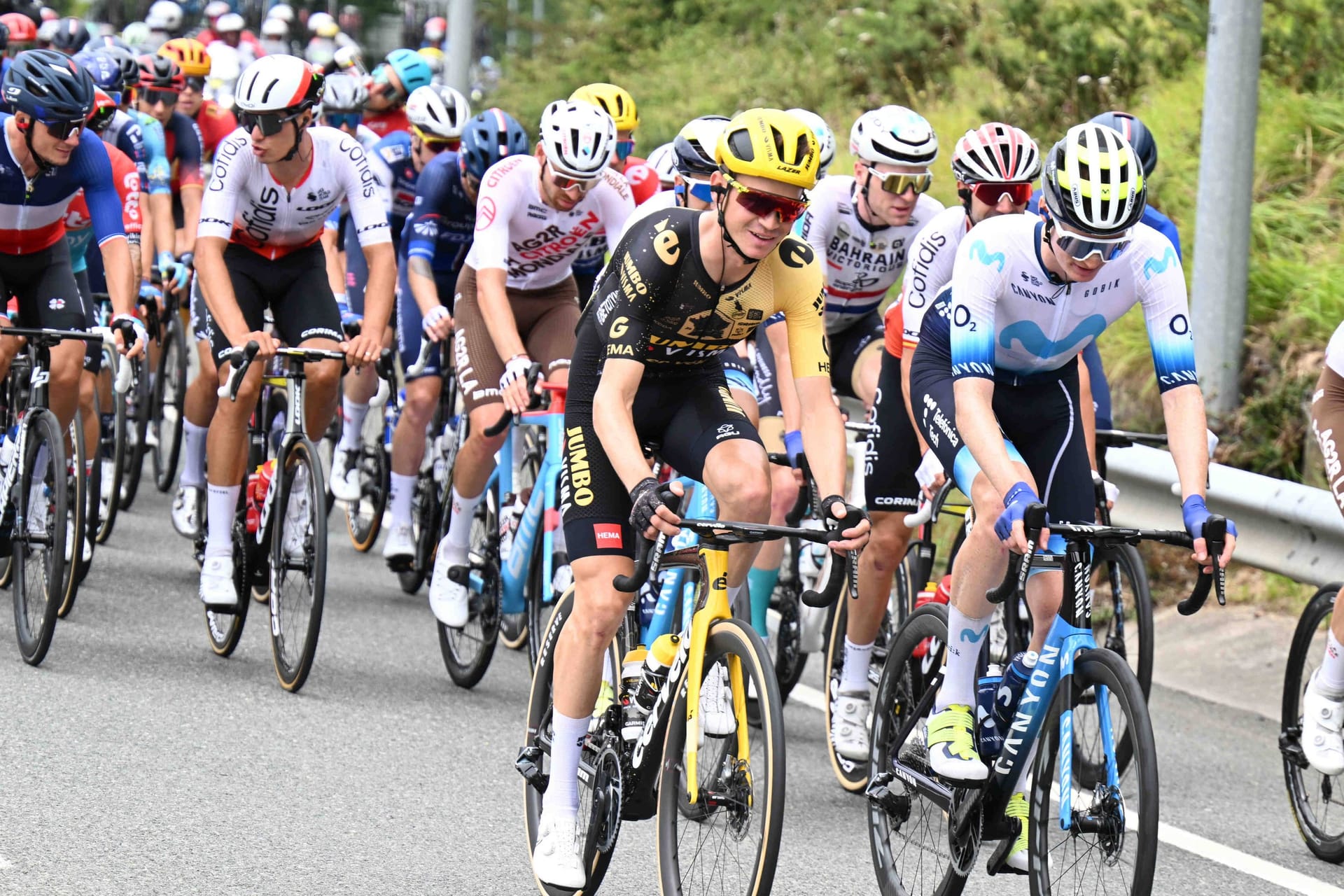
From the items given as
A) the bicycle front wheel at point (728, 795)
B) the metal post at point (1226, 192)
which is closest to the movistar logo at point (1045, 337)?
the bicycle front wheel at point (728, 795)

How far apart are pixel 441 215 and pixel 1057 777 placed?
545cm

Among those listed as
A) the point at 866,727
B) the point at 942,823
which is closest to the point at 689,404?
the point at 942,823

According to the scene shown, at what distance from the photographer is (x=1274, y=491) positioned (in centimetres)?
766

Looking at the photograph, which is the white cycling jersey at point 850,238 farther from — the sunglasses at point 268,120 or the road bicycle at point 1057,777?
the road bicycle at point 1057,777

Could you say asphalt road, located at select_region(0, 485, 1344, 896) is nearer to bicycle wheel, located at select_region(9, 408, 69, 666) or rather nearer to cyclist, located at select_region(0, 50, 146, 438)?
bicycle wheel, located at select_region(9, 408, 69, 666)

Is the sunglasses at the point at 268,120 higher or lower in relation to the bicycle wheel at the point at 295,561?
higher

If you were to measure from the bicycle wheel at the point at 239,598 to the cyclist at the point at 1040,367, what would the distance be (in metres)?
3.49

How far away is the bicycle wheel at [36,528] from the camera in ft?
24.5

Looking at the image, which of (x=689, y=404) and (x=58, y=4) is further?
(x=58, y=4)

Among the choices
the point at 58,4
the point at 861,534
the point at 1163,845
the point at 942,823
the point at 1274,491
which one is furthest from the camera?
the point at 58,4

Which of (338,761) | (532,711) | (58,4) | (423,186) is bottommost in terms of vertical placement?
(338,761)

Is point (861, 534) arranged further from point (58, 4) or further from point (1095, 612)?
point (58, 4)

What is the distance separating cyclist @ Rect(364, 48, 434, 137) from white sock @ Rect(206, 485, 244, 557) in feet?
17.2

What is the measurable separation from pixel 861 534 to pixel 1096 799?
0.86 metres
